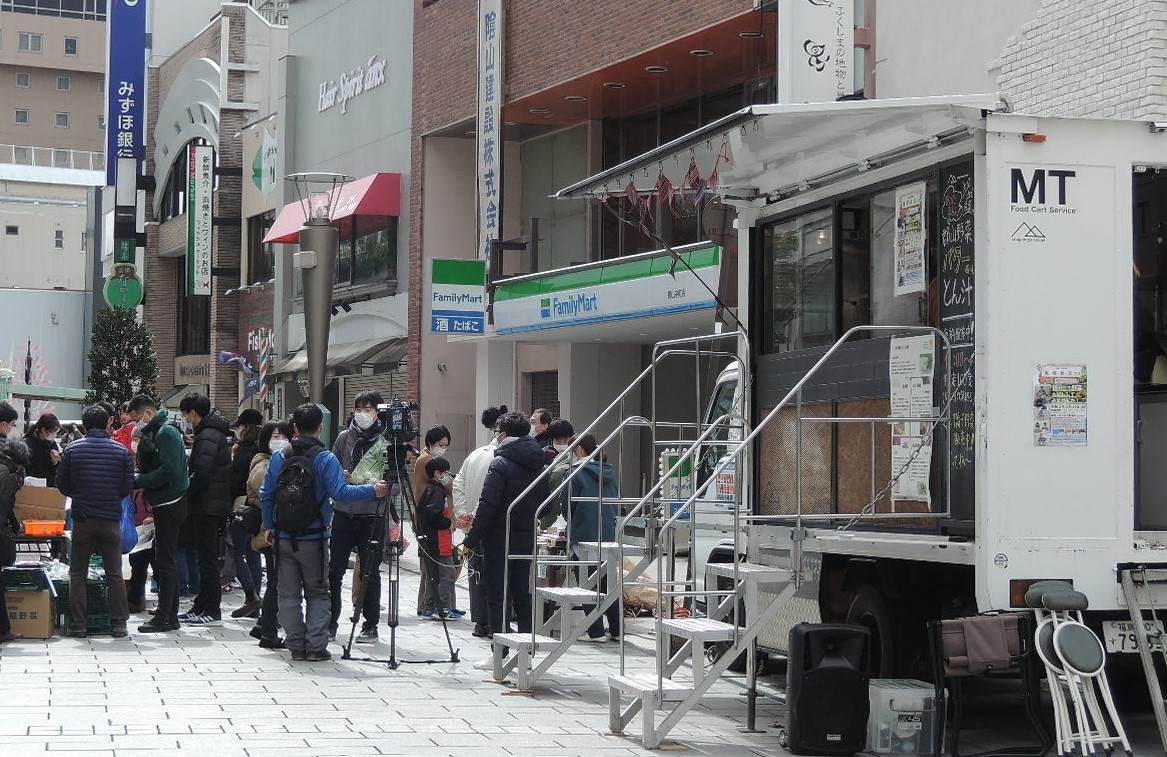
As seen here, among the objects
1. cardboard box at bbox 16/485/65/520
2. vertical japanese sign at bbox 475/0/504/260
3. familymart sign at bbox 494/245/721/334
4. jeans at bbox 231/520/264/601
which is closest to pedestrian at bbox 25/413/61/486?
cardboard box at bbox 16/485/65/520

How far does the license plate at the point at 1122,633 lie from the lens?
8.50m

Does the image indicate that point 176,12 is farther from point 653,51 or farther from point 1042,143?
point 1042,143

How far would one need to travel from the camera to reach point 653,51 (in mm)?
25234

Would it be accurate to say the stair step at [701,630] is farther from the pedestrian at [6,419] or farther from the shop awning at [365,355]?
the shop awning at [365,355]

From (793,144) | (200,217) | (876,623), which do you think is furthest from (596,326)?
(200,217)

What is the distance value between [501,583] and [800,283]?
150 inches

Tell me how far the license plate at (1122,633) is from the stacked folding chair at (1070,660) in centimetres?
31

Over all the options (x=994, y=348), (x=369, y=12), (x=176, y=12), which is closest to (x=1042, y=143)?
(x=994, y=348)

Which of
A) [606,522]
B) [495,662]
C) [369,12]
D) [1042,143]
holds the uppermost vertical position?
[369,12]

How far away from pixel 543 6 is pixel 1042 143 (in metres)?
20.9

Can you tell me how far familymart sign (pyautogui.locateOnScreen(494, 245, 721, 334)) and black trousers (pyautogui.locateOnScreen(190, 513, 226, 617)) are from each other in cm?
851

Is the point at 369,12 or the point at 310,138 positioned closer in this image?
the point at 369,12

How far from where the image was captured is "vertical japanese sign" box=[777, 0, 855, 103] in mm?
18828

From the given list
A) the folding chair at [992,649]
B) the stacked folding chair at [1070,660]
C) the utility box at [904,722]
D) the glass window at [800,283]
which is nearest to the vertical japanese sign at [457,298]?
the glass window at [800,283]
